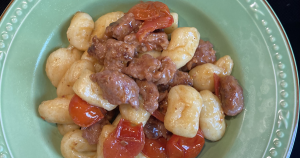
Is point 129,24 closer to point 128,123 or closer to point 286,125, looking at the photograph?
point 128,123

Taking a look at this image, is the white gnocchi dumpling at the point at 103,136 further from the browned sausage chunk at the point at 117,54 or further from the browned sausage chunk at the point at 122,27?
the browned sausage chunk at the point at 122,27

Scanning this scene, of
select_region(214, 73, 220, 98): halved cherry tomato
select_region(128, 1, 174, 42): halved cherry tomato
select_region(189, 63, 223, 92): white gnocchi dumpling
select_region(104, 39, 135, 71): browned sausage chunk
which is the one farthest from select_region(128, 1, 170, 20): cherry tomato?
select_region(214, 73, 220, 98): halved cherry tomato

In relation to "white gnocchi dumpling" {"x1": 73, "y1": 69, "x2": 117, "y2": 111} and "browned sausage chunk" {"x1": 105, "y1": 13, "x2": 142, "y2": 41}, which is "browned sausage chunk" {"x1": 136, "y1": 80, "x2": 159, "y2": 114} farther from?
"browned sausage chunk" {"x1": 105, "y1": 13, "x2": 142, "y2": 41}

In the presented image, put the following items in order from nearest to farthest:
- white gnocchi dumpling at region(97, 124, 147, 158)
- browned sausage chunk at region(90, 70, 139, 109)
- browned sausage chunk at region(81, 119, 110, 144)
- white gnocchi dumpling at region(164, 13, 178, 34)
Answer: browned sausage chunk at region(90, 70, 139, 109), white gnocchi dumpling at region(97, 124, 147, 158), browned sausage chunk at region(81, 119, 110, 144), white gnocchi dumpling at region(164, 13, 178, 34)

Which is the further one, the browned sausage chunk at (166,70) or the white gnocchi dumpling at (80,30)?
the white gnocchi dumpling at (80,30)

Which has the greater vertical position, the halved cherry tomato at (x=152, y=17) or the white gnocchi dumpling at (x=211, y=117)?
the halved cherry tomato at (x=152, y=17)

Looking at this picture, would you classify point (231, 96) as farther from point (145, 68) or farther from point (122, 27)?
point (122, 27)

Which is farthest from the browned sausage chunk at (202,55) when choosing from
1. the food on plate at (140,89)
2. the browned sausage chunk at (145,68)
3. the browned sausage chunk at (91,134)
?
the browned sausage chunk at (91,134)
